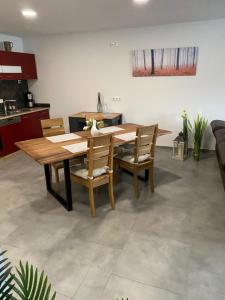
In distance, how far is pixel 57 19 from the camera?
3.70m

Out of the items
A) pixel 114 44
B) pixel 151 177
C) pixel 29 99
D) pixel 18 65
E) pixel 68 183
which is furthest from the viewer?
pixel 29 99

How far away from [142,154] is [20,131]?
3.14 metres

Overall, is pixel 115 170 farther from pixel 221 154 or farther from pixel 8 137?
pixel 8 137

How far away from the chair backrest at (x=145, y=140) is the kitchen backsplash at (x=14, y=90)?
3662 millimetres

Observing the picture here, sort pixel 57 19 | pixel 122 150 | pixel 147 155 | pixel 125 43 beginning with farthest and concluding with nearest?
pixel 125 43 < pixel 57 19 < pixel 122 150 < pixel 147 155

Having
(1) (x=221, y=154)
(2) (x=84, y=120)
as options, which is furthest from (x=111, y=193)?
(2) (x=84, y=120)

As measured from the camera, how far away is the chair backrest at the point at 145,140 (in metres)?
2.71

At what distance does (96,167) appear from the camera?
2.48 meters

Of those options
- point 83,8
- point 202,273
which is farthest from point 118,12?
point 202,273

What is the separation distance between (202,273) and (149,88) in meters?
3.71

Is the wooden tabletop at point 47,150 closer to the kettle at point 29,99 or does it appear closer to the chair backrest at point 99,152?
the chair backrest at point 99,152

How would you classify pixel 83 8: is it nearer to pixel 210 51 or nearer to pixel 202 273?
pixel 210 51

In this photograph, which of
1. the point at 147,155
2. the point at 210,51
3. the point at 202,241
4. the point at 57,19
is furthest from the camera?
the point at 210,51

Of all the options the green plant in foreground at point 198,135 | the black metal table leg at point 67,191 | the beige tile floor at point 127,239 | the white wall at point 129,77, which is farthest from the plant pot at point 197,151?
the black metal table leg at point 67,191
